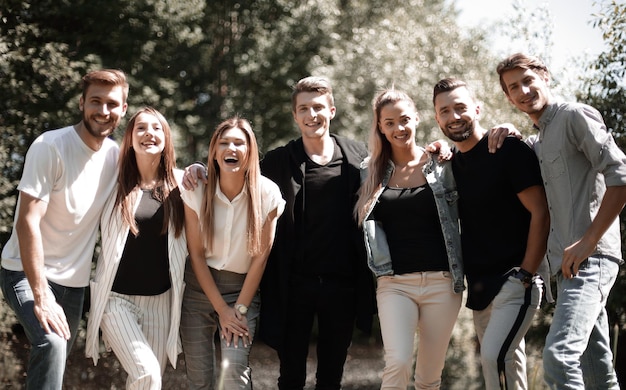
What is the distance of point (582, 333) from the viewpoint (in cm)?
354

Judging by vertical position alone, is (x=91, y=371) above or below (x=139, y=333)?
below

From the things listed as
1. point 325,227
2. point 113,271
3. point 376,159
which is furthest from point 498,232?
point 113,271

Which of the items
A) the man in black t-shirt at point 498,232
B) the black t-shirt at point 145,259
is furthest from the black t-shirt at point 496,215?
the black t-shirt at point 145,259

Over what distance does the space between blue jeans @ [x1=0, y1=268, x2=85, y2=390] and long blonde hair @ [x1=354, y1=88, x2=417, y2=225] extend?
1.90 metres

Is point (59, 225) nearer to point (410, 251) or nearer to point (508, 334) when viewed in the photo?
point (410, 251)

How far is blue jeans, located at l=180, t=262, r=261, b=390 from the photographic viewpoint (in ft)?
13.9

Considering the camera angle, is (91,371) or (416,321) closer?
(416,321)

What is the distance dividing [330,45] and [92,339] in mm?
12066

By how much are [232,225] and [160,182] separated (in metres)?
0.54

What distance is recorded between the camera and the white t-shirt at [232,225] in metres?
4.33

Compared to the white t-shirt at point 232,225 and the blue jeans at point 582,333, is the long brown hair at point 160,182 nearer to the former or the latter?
the white t-shirt at point 232,225

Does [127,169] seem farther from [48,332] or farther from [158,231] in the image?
[48,332]

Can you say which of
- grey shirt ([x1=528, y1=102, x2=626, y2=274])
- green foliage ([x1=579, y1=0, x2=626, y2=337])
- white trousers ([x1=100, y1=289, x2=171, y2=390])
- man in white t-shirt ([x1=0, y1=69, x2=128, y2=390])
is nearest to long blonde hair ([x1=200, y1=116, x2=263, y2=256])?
white trousers ([x1=100, y1=289, x2=171, y2=390])

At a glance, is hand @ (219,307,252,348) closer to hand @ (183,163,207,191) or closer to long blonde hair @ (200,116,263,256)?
long blonde hair @ (200,116,263,256)
